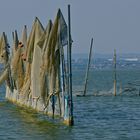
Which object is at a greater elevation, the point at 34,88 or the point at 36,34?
the point at 36,34

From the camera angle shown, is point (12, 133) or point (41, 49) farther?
point (41, 49)

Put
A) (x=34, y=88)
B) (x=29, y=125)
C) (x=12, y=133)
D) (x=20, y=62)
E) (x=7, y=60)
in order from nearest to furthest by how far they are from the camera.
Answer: (x=12, y=133)
(x=29, y=125)
(x=34, y=88)
(x=20, y=62)
(x=7, y=60)

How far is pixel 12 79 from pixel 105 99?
33.8 feet

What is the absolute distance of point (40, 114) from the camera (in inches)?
1775

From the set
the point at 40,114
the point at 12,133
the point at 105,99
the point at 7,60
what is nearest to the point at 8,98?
the point at 7,60

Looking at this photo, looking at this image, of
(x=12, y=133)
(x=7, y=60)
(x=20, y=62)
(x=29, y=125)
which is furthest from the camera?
(x=7, y=60)

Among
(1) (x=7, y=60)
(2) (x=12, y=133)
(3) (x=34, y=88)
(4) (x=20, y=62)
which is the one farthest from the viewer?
(1) (x=7, y=60)

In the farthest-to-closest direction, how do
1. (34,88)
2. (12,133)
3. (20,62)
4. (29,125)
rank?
(20,62) < (34,88) < (29,125) < (12,133)

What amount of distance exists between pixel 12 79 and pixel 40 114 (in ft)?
38.6

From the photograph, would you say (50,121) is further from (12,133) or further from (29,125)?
(12,133)

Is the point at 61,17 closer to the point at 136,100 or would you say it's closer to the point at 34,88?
the point at 34,88

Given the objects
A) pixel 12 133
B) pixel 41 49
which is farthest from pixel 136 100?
pixel 12 133

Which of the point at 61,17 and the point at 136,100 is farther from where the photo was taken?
the point at 136,100

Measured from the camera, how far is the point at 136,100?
6194cm
